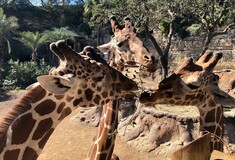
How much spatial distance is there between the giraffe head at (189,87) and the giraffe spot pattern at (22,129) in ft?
3.20

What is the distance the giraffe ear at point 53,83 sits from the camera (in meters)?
2.46

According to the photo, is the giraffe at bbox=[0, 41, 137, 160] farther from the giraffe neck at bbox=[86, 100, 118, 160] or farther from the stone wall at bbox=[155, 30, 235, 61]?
the stone wall at bbox=[155, 30, 235, 61]

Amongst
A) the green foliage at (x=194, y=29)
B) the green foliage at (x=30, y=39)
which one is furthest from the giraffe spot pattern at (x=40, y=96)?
the green foliage at (x=194, y=29)

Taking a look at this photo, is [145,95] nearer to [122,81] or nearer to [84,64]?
[122,81]

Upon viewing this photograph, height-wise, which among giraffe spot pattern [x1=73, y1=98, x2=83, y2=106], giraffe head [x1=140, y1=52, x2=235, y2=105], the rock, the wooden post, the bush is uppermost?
giraffe head [x1=140, y1=52, x2=235, y2=105]

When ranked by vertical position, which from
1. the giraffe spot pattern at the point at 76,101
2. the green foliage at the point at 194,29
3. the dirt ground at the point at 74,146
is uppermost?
the green foliage at the point at 194,29

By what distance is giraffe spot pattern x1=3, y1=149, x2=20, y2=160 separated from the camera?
8.16 ft

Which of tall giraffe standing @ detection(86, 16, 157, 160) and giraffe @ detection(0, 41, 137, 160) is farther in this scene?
tall giraffe standing @ detection(86, 16, 157, 160)

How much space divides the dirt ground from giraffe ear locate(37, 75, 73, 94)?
15.8 ft

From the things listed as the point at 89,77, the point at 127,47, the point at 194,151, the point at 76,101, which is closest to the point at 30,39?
the point at 127,47

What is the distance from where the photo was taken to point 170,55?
22141 mm

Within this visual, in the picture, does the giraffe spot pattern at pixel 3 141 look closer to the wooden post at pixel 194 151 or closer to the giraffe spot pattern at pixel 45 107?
the giraffe spot pattern at pixel 45 107

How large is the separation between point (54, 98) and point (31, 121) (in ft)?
→ 1.01

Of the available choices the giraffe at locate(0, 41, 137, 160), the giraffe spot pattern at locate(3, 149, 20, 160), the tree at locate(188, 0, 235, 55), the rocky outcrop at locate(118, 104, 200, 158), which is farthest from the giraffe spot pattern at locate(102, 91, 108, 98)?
the tree at locate(188, 0, 235, 55)
